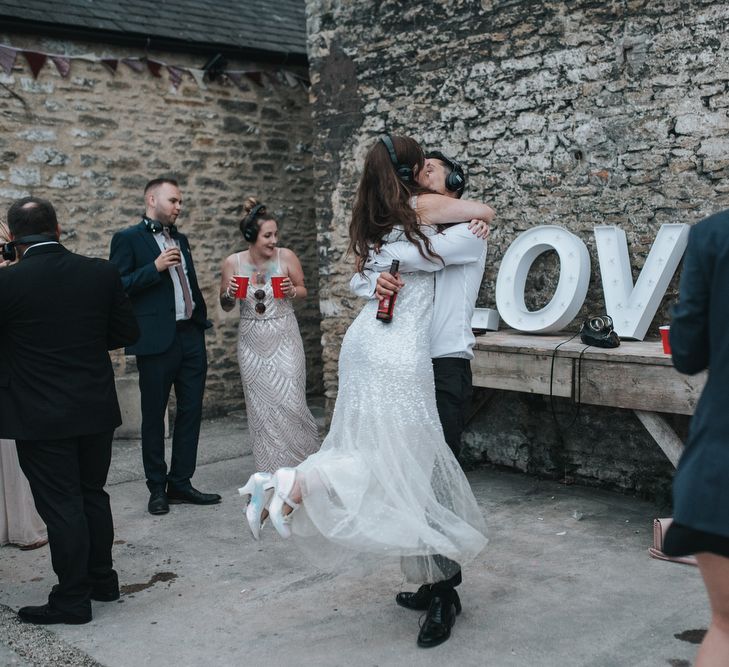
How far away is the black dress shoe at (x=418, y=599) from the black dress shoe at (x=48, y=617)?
1391mm

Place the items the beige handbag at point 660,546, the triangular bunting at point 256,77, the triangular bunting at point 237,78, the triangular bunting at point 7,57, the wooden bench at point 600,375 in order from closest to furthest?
1. the beige handbag at point 660,546
2. the wooden bench at point 600,375
3. the triangular bunting at point 7,57
4. the triangular bunting at point 237,78
5. the triangular bunting at point 256,77

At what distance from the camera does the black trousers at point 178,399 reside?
5.72 meters

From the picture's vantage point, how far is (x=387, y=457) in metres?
3.54

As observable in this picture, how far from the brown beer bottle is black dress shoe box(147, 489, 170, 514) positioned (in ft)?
8.93

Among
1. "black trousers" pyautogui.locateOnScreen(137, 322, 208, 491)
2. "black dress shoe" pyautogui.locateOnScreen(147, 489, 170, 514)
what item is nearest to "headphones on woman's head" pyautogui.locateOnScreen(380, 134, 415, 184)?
"black trousers" pyautogui.locateOnScreen(137, 322, 208, 491)

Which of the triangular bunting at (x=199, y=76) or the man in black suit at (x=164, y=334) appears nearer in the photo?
the man in black suit at (x=164, y=334)

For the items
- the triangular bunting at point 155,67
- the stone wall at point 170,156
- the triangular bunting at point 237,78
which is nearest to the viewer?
the stone wall at point 170,156

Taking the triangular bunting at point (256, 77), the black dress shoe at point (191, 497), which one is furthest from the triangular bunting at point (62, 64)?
the black dress shoe at point (191, 497)

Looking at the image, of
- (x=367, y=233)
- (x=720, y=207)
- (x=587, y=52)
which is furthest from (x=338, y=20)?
(x=367, y=233)

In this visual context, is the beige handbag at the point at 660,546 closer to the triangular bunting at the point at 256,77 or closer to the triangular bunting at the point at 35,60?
the triangular bunting at the point at 35,60

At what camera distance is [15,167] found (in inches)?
312

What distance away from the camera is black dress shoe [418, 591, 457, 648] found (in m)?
3.61

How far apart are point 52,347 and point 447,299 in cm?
172

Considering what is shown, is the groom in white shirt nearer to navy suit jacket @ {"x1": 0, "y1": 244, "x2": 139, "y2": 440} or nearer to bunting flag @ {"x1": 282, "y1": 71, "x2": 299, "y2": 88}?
navy suit jacket @ {"x1": 0, "y1": 244, "x2": 139, "y2": 440}
